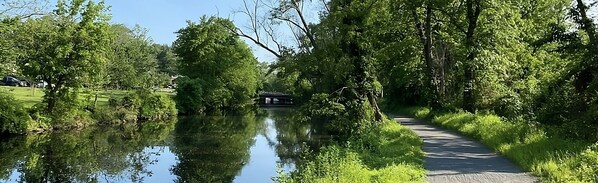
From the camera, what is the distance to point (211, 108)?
65.8m

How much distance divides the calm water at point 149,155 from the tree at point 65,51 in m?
3.39

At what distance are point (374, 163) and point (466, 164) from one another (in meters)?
2.18

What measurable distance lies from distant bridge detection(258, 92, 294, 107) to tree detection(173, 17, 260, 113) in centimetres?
2959

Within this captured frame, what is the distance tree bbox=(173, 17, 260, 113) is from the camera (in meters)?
62.1

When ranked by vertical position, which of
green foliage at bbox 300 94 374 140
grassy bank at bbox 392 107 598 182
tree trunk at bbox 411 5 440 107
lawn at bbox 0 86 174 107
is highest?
tree trunk at bbox 411 5 440 107

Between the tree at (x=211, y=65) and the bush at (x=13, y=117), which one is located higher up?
the tree at (x=211, y=65)

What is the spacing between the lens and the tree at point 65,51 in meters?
33.2

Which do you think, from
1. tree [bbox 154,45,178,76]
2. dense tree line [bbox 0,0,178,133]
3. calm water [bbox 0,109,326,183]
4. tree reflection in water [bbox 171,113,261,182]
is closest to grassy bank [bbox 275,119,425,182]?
calm water [bbox 0,109,326,183]

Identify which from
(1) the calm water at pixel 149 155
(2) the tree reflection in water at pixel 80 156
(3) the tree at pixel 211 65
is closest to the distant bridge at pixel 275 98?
(3) the tree at pixel 211 65

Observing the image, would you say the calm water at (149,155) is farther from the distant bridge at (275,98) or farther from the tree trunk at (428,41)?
the distant bridge at (275,98)

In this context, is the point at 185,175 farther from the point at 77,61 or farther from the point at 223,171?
the point at 77,61

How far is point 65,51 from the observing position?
110 ft

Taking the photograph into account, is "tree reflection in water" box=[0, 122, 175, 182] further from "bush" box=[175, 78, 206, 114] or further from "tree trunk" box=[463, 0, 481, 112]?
"bush" box=[175, 78, 206, 114]

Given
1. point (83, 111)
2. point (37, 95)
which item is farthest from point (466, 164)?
point (37, 95)
